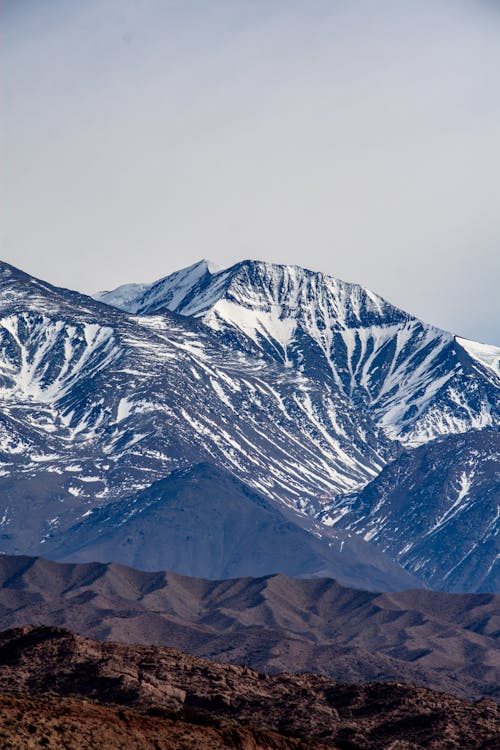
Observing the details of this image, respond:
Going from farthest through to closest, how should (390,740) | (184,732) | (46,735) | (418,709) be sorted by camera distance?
(418,709), (390,740), (184,732), (46,735)

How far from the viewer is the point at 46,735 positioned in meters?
81.1

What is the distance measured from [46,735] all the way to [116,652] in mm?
55915

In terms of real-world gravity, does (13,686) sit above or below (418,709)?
below

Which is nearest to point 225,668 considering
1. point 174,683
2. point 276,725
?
point 174,683

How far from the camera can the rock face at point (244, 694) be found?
385 feet

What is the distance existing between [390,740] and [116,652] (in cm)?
2951

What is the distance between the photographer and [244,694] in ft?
420

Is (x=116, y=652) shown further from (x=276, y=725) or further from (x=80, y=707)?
(x=80, y=707)

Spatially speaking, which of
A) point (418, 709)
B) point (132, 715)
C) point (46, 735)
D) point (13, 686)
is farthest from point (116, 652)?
point (46, 735)

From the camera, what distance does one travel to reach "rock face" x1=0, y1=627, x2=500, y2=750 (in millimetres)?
117250

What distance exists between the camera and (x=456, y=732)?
11688cm

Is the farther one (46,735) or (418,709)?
(418,709)

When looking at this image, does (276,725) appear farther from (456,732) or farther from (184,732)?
(184,732)

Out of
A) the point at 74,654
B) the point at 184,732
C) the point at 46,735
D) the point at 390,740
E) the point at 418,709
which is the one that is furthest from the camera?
the point at 74,654
